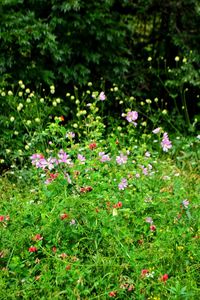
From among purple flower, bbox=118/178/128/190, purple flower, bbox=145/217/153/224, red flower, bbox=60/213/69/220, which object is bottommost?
purple flower, bbox=145/217/153/224

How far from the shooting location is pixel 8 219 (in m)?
2.95

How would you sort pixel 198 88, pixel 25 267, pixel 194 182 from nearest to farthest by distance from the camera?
pixel 25 267 < pixel 194 182 < pixel 198 88

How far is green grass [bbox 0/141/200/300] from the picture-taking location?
2.55 m

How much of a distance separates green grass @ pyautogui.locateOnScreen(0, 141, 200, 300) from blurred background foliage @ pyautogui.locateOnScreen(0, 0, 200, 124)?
7.26 feet

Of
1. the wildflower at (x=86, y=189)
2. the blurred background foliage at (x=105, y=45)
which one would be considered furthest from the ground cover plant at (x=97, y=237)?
the blurred background foliage at (x=105, y=45)

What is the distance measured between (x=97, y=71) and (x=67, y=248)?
10.9ft

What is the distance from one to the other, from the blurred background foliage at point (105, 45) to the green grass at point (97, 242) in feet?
7.26

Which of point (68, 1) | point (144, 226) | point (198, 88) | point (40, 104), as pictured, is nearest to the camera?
point (144, 226)

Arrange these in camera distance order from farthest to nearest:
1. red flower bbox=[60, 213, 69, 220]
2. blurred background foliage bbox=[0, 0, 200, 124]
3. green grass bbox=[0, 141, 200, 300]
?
blurred background foliage bbox=[0, 0, 200, 124], red flower bbox=[60, 213, 69, 220], green grass bbox=[0, 141, 200, 300]

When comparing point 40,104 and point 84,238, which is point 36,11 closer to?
point 40,104

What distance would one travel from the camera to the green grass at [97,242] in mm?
2549

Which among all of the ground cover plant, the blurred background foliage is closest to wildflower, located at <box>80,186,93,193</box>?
the ground cover plant

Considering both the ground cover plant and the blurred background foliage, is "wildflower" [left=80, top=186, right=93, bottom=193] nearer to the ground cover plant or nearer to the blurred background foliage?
the ground cover plant

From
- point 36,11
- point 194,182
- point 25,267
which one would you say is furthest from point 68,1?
point 25,267
